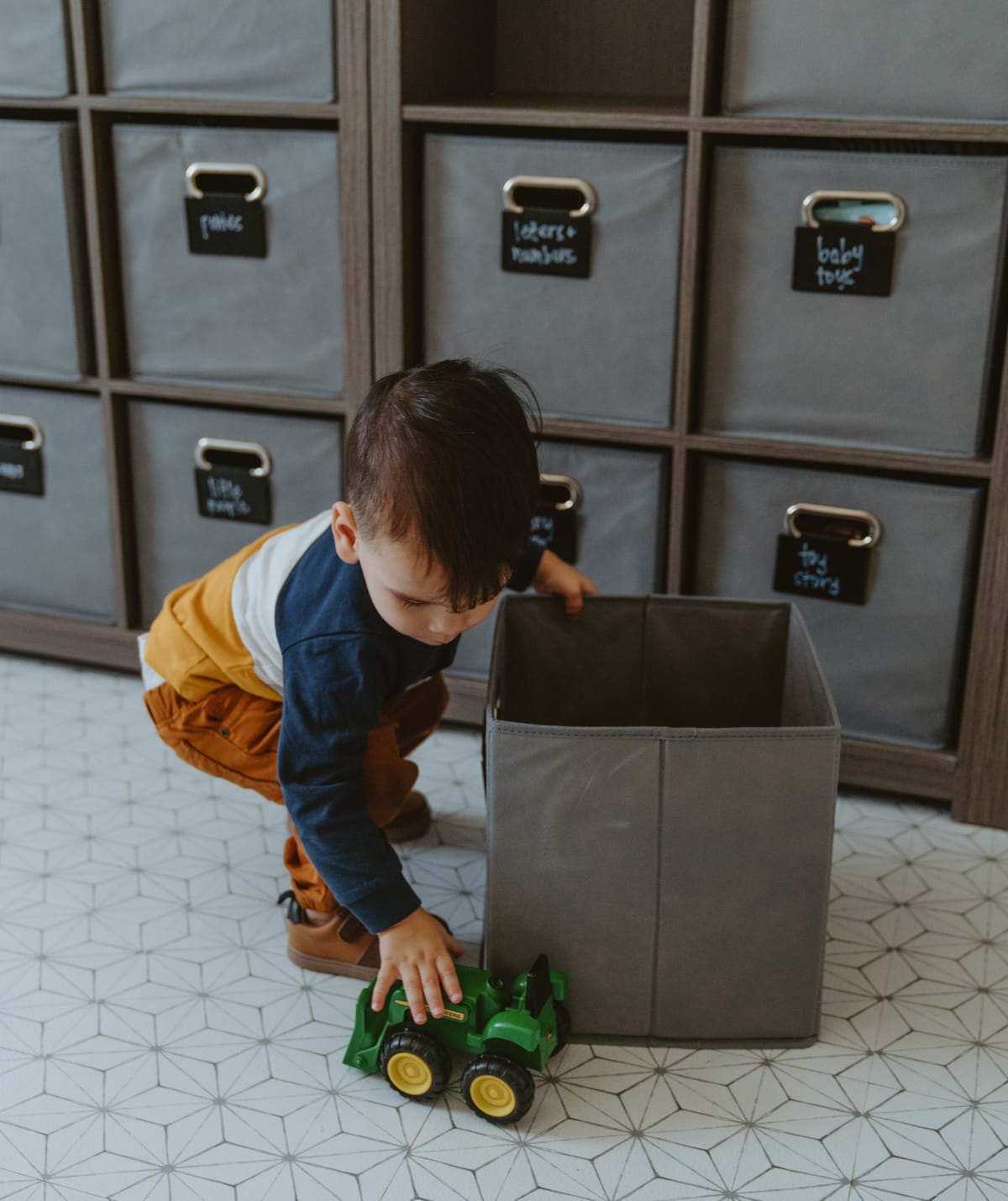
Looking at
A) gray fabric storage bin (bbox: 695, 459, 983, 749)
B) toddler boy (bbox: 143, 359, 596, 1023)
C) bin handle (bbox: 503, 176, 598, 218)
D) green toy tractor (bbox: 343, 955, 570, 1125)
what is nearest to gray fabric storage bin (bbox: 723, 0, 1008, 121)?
bin handle (bbox: 503, 176, 598, 218)

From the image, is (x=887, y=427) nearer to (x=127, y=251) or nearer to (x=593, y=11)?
(x=593, y=11)

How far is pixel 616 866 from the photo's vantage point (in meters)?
0.97

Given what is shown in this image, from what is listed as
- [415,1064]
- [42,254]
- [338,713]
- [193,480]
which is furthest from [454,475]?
[42,254]

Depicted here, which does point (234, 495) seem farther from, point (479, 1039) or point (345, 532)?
point (479, 1039)

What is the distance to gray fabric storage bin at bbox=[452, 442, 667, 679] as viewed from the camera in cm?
140

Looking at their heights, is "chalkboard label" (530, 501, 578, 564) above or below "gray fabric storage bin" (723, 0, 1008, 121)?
below

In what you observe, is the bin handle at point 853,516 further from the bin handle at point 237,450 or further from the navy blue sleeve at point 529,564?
the bin handle at point 237,450

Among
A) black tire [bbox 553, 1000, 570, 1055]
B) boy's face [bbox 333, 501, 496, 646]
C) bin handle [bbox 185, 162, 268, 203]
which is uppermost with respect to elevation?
bin handle [bbox 185, 162, 268, 203]

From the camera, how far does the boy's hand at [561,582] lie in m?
1.18

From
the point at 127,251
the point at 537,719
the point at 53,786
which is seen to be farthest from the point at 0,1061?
the point at 127,251

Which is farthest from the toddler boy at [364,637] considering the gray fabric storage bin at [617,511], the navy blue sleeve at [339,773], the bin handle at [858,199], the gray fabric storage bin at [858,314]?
the bin handle at [858,199]

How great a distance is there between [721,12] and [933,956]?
0.93m

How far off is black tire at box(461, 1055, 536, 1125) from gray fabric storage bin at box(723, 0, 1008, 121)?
91 cm

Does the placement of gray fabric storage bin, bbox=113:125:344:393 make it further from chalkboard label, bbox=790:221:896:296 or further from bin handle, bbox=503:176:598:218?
chalkboard label, bbox=790:221:896:296
